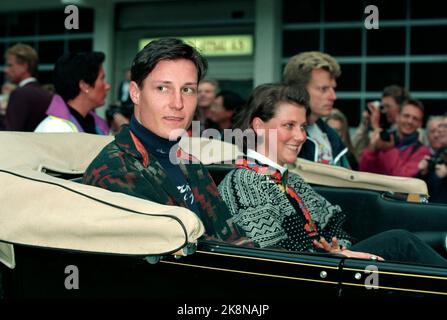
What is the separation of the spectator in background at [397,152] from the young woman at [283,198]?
7.41ft

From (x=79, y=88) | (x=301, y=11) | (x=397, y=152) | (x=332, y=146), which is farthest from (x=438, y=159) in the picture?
(x=301, y=11)

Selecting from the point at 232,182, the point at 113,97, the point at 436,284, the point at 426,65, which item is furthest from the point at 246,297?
the point at 113,97

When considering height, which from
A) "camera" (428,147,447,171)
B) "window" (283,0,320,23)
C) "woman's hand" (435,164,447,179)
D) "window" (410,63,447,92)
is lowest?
"woman's hand" (435,164,447,179)

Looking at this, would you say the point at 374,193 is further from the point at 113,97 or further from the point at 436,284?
the point at 113,97

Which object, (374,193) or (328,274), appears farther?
(374,193)

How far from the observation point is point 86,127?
4754 millimetres

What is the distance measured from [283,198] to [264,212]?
0.73 feet

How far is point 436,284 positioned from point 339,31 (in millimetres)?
8635

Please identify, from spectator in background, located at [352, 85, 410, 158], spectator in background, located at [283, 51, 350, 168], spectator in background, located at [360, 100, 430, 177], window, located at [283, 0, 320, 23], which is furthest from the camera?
window, located at [283, 0, 320, 23]

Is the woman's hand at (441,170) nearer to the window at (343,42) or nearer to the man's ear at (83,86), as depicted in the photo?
the man's ear at (83,86)

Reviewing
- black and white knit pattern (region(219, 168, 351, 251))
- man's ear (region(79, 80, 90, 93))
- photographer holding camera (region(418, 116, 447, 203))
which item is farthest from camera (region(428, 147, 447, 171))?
man's ear (region(79, 80, 90, 93))

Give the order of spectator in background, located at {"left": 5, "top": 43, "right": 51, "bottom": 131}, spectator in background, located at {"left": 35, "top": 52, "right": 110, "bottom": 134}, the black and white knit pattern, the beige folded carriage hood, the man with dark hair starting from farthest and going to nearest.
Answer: spectator in background, located at {"left": 5, "top": 43, "right": 51, "bottom": 131} → spectator in background, located at {"left": 35, "top": 52, "right": 110, "bottom": 134} → the black and white knit pattern → the man with dark hair → the beige folded carriage hood

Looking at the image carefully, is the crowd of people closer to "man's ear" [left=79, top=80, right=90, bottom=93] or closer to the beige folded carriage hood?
"man's ear" [left=79, top=80, right=90, bottom=93]

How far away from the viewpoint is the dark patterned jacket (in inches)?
105
